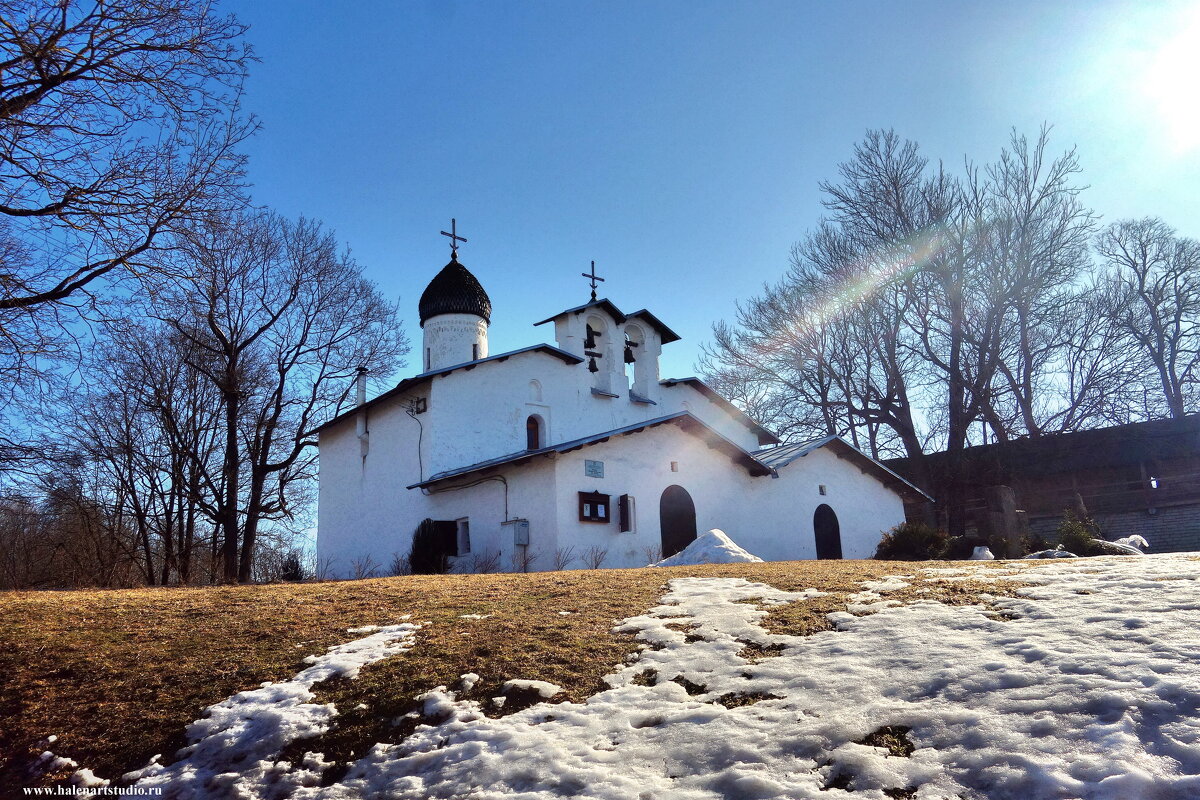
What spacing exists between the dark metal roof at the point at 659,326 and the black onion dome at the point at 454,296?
17.6ft

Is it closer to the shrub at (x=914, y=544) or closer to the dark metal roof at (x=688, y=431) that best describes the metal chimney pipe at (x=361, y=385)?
the dark metal roof at (x=688, y=431)

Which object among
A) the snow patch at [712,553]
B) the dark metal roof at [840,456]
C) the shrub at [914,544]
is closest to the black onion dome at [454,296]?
the dark metal roof at [840,456]

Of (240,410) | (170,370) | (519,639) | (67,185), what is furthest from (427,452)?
(519,639)

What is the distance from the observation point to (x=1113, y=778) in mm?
3955

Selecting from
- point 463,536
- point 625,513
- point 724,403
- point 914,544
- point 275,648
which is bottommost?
point 275,648

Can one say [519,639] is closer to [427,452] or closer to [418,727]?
[418,727]

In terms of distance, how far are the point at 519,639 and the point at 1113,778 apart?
4480mm

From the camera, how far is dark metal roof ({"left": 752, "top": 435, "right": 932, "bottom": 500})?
21.2 m

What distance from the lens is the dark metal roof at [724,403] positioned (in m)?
26.4

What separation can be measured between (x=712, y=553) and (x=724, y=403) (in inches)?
522

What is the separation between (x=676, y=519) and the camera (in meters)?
19.9

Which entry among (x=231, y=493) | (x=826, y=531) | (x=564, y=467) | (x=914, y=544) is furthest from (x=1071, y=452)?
(x=231, y=493)

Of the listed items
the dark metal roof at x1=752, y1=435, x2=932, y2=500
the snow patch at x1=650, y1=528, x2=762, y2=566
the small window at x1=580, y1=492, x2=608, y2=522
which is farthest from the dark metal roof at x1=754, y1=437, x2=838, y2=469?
the snow patch at x1=650, y1=528, x2=762, y2=566

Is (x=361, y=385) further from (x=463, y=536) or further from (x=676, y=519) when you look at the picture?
(x=676, y=519)
